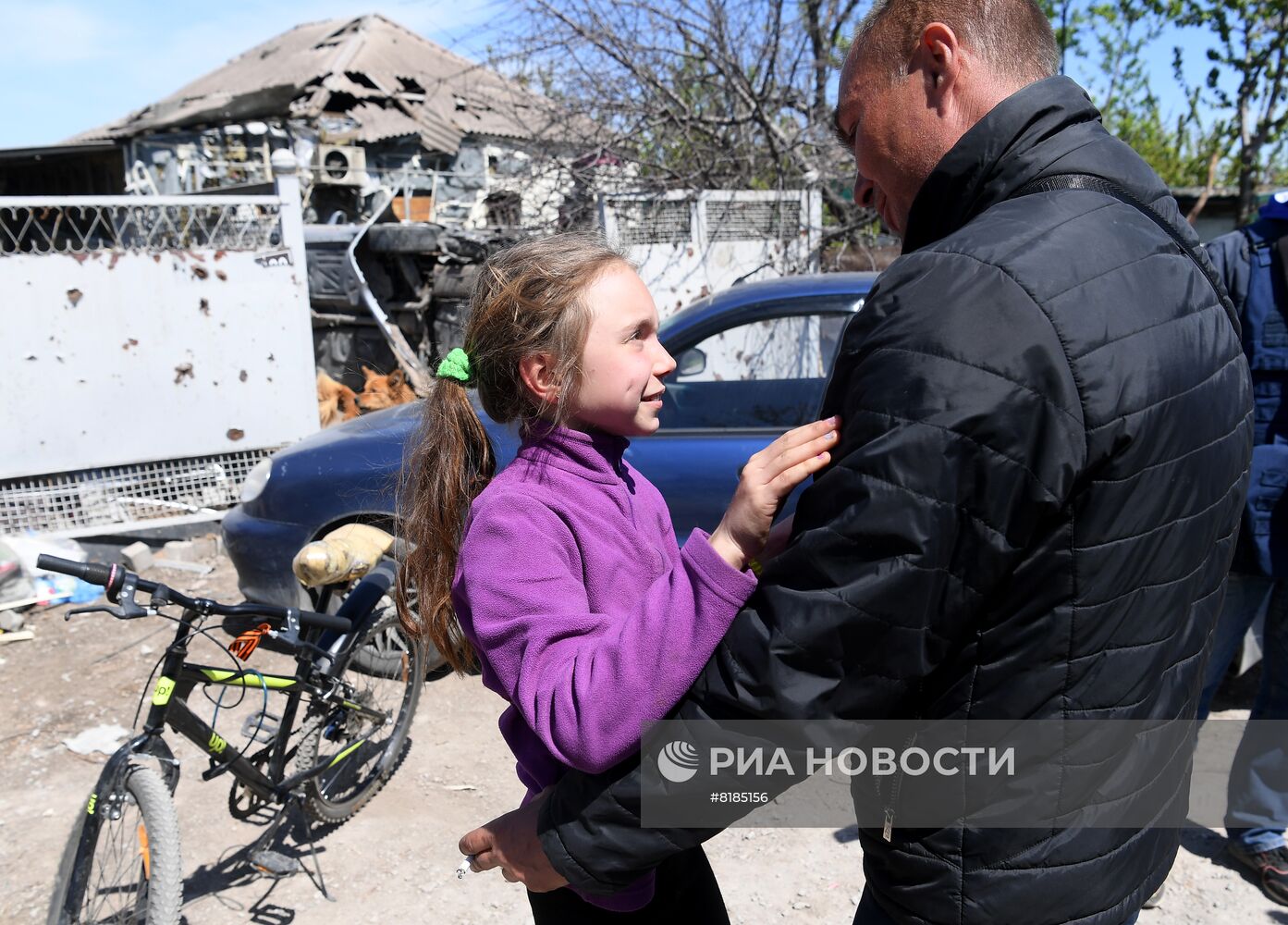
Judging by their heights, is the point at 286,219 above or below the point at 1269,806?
above

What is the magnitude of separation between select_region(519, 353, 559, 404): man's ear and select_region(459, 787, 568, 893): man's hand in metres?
0.57

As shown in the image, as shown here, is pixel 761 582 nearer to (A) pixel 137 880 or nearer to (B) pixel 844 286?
(A) pixel 137 880

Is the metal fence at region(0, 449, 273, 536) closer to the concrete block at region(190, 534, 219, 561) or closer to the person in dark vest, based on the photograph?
the concrete block at region(190, 534, 219, 561)

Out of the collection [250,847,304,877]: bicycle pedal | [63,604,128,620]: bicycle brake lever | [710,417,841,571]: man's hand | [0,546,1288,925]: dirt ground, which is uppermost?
[710,417,841,571]: man's hand

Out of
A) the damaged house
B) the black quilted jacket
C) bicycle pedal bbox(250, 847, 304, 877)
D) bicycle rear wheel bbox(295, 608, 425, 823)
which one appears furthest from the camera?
the damaged house

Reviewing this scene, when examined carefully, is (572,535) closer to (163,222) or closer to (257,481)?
(257,481)

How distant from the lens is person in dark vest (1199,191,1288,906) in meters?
2.90

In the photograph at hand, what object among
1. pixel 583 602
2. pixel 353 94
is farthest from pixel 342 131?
pixel 583 602

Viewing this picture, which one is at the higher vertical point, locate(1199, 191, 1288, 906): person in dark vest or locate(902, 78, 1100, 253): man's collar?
locate(902, 78, 1100, 253): man's collar

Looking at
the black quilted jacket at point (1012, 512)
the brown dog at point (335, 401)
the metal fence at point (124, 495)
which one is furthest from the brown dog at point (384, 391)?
the black quilted jacket at point (1012, 512)

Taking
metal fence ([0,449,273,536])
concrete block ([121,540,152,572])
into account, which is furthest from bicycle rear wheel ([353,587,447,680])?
metal fence ([0,449,273,536])

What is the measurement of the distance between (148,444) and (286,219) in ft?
5.85

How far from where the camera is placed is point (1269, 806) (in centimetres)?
297

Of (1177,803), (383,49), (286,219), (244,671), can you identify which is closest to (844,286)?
(244,671)
